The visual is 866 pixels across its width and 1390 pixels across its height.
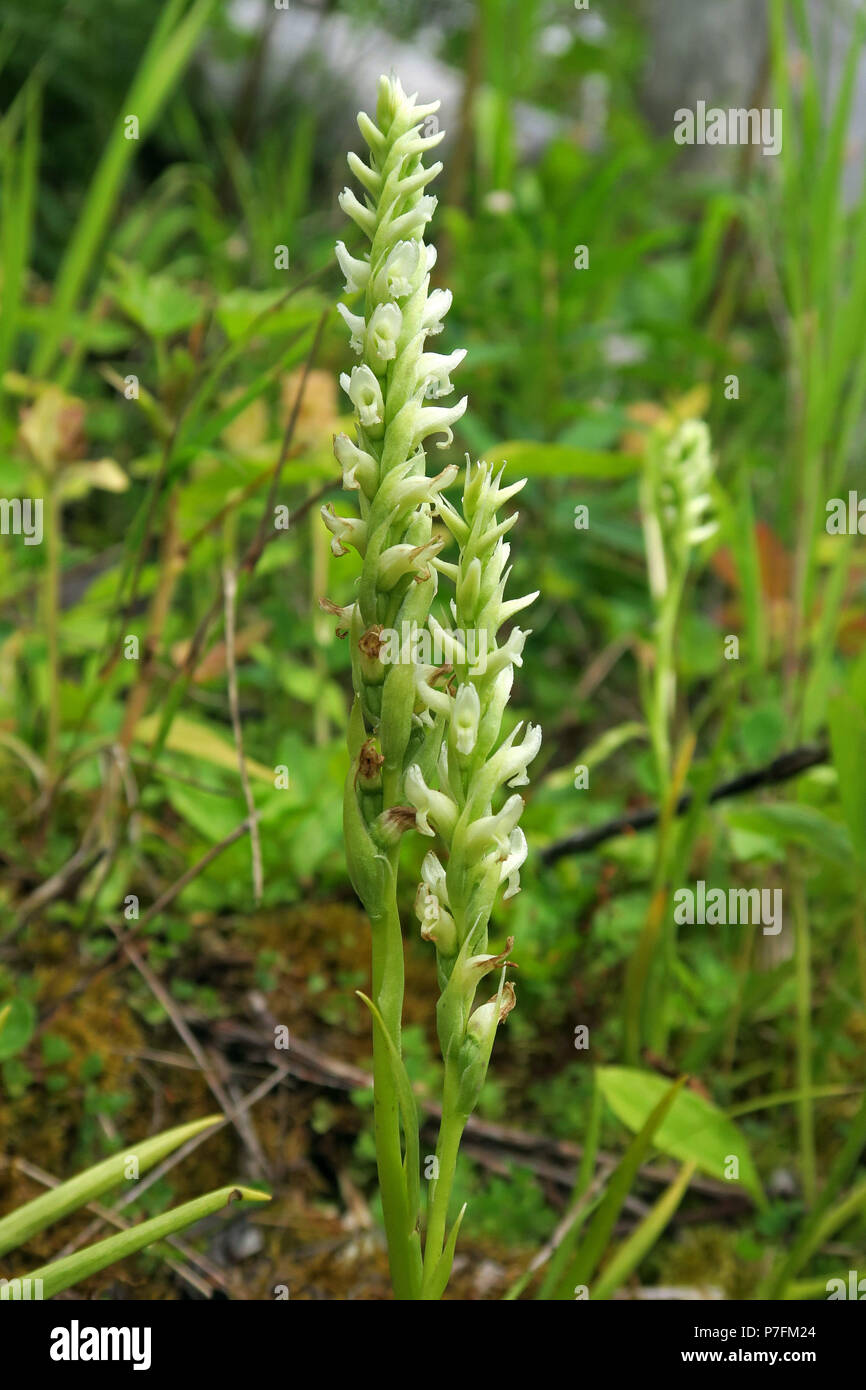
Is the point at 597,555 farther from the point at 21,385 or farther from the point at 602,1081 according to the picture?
the point at 602,1081

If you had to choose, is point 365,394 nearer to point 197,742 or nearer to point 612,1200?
point 612,1200

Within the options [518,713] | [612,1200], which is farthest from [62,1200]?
[518,713]

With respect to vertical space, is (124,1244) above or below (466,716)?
below

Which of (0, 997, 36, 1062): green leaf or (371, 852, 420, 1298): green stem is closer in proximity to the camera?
(371, 852, 420, 1298): green stem

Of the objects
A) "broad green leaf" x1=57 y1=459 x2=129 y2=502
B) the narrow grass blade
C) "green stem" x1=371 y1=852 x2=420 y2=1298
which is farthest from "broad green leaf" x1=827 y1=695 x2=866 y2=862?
"broad green leaf" x1=57 y1=459 x2=129 y2=502

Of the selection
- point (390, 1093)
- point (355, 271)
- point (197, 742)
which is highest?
point (355, 271)

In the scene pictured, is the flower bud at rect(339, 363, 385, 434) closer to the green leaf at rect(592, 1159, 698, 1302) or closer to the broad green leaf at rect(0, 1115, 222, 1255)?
the broad green leaf at rect(0, 1115, 222, 1255)

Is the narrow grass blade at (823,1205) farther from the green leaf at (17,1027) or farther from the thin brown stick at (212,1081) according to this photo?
the green leaf at (17,1027)
